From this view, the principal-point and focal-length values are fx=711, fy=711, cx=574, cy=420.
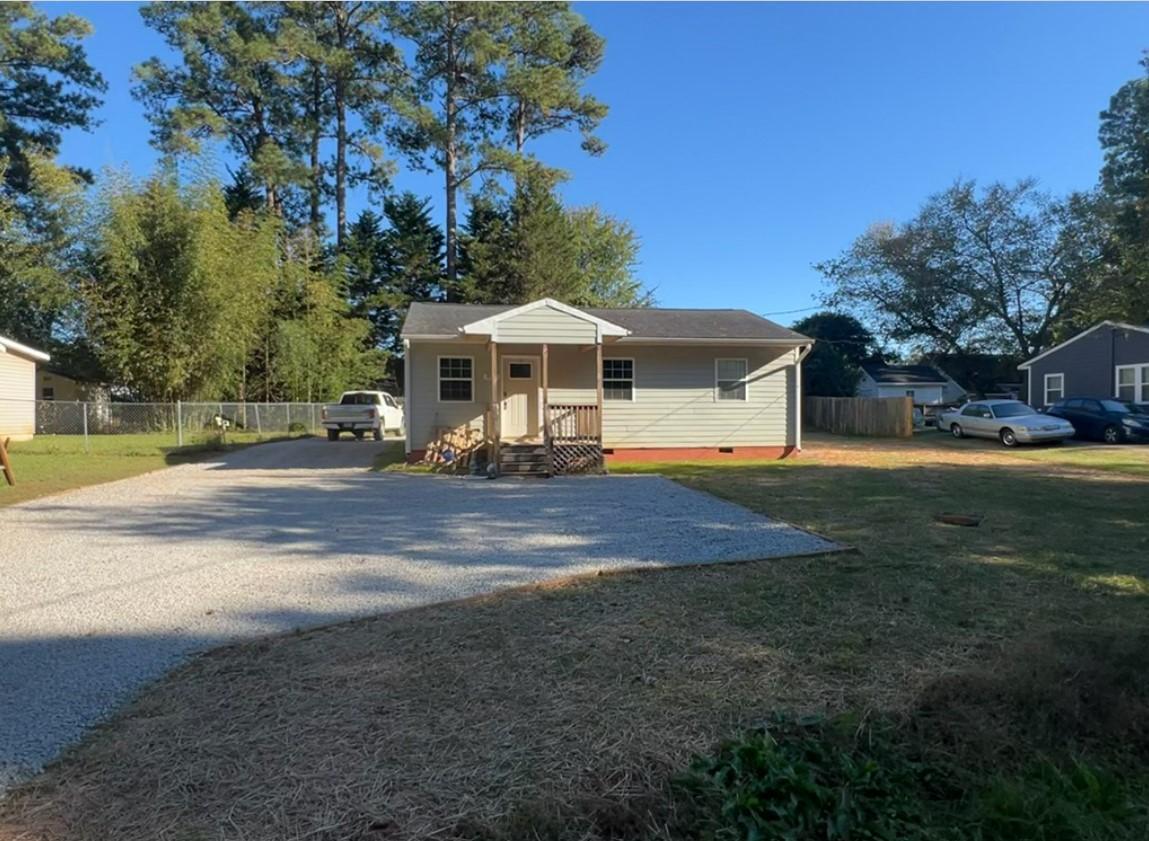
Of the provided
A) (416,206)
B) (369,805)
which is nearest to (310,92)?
(416,206)

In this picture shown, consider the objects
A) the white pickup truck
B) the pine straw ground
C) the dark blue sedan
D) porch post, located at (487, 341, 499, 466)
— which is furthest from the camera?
the white pickup truck

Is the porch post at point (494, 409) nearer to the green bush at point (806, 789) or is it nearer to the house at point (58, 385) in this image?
the green bush at point (806, 789)

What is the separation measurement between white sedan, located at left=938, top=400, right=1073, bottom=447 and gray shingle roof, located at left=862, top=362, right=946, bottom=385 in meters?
18.1

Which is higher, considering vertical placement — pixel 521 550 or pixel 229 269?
pixel 229 269

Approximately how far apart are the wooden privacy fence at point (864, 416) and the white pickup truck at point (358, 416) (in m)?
16.6

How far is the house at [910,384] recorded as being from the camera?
40.7 meters

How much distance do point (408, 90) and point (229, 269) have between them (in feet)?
50.0

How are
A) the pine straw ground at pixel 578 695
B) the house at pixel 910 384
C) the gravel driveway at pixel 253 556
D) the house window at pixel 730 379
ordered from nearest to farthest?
the pine straw ground at pixel 578 695, the gravel driveway at pixel 253 556, the house window at pixel 730 379, the house at pixel 910 384

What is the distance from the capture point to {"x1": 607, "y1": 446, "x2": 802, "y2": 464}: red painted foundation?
53.6 feet

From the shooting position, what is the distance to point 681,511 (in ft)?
28.5

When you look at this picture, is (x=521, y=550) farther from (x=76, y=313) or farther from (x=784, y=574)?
(x=76, y=313)

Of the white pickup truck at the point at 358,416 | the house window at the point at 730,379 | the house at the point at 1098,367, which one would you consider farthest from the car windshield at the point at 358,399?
the house at the point at 1098,367

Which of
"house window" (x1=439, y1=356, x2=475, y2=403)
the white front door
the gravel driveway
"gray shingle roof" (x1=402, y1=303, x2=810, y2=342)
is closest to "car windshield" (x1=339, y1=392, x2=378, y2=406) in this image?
"gray shingle roof" (x1=402, y1=303, x2=810, y2=342)

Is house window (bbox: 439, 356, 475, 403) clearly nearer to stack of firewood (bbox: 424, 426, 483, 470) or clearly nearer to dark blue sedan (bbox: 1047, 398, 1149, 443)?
stack of firewood (bbox: 424, 426, 483, 470)
